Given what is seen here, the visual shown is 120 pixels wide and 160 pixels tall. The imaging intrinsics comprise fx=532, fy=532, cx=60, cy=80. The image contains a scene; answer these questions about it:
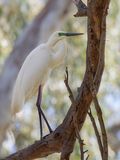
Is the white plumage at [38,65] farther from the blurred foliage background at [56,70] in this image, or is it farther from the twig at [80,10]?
the blurred foliage background at [56,70]

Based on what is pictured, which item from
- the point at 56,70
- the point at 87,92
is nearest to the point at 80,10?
the point at 87,92

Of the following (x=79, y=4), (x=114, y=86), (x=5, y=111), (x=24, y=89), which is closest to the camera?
(x=79, y=4)

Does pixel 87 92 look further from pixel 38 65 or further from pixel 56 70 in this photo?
pixel 56 70

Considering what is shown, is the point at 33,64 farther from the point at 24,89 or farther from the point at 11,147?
the point at 11,147

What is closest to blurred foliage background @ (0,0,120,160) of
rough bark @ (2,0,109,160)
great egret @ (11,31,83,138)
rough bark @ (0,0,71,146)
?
rough bark @ (0,0,71,146)

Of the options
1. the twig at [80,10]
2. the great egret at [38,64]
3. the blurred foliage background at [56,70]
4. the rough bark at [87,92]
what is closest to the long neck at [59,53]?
the great egret at [38,64]

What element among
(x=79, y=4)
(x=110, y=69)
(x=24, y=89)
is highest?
(x=110, y=69)

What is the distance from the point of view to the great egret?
1.66 m

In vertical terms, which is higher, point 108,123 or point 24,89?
point 108,123

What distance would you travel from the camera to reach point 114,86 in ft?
16.9

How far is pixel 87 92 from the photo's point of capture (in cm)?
112

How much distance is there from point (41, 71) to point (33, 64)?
0.19ft

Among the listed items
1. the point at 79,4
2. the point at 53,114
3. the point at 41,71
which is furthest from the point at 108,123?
the point at 79,4

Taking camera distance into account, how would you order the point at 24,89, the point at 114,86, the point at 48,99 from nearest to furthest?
the point at 24,89
the point at 48,99
the point at 114,86
